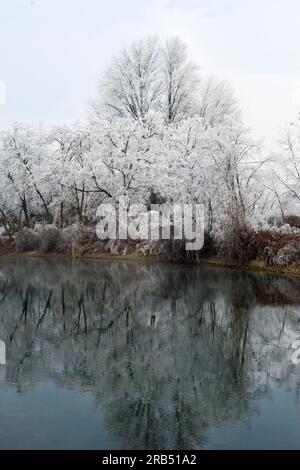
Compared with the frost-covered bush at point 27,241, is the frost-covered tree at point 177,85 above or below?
above

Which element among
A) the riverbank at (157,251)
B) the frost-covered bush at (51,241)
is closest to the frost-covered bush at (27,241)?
the riverbank at (157,251)

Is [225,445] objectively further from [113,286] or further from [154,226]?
[154,226]

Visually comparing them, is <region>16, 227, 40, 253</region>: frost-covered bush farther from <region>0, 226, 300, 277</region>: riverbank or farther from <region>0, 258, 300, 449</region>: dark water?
<region>0, 258, 300, 449</region>: dark water

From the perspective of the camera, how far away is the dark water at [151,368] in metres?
6.59

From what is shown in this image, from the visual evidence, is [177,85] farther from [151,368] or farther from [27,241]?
[151,368]

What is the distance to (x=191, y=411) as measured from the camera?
7.26 metres

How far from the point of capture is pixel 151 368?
361 inches

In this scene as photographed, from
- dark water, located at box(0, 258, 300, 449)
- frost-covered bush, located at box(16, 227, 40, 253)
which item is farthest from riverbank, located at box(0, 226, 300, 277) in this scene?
dark water, located at box(0, 258, 300, 449)

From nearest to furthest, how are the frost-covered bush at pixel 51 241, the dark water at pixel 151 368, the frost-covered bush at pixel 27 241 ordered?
1. the dark water at pixel 151 368
2. the frost-covered bush at pixel 51 241
3. the frost-covered bush at pixel 27 241

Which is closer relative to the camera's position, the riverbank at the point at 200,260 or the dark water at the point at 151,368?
the dark water at the point at 151,368

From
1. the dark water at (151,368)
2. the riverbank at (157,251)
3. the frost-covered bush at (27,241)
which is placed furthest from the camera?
the frost-covered bush at (27,241)

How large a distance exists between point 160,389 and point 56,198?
28854 mm

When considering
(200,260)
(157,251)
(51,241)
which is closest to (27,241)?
(51,241)

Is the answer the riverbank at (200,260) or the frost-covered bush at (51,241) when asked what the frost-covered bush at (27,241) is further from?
the frost-covered bush at (51,241)
